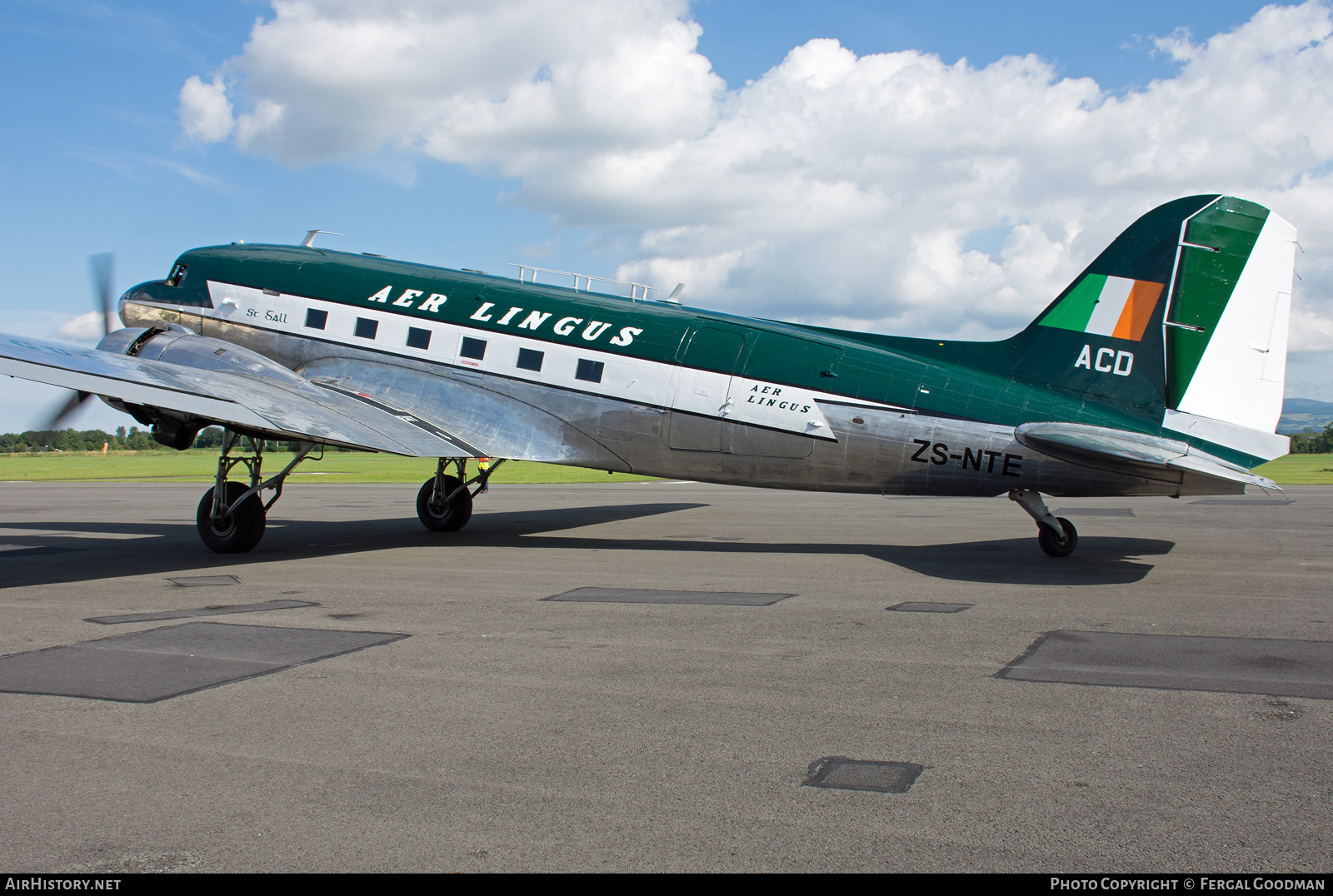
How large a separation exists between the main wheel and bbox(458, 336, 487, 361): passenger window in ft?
14.1

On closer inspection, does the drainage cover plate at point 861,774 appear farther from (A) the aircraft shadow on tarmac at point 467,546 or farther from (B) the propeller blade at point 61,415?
(B) the propeller blade at point 61,415

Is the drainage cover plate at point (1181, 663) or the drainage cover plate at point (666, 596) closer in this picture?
the drainage cover plate at point (1181, 663)

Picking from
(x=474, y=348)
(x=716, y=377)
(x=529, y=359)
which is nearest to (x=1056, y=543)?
(x=716, y=377)

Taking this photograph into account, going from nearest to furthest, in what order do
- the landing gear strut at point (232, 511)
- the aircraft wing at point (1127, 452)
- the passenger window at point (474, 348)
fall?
the aircraft wing at point (1127, 452), the landing gear strut at point (232, 511), the passenger window at point (474, 348)

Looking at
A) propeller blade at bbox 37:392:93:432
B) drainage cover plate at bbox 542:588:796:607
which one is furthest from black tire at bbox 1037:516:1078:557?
propeller blade at bbox 37:392:93:432

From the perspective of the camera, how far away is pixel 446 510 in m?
18.8

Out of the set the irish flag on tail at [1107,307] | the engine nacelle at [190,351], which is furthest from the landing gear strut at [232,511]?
the irish flag on tail at [1107,307]

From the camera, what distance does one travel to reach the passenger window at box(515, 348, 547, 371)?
1620 centimetres

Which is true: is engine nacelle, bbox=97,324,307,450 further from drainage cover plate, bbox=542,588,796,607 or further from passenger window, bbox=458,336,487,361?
drainage cover plate, bbox=542,588,796,607

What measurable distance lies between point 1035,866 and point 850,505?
2260cm

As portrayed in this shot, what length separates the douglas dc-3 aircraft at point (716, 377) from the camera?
1297 centimetres

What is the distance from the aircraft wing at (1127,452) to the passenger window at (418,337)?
10224 mm

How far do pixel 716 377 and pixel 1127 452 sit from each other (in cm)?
623

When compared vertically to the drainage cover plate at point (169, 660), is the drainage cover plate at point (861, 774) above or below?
above
